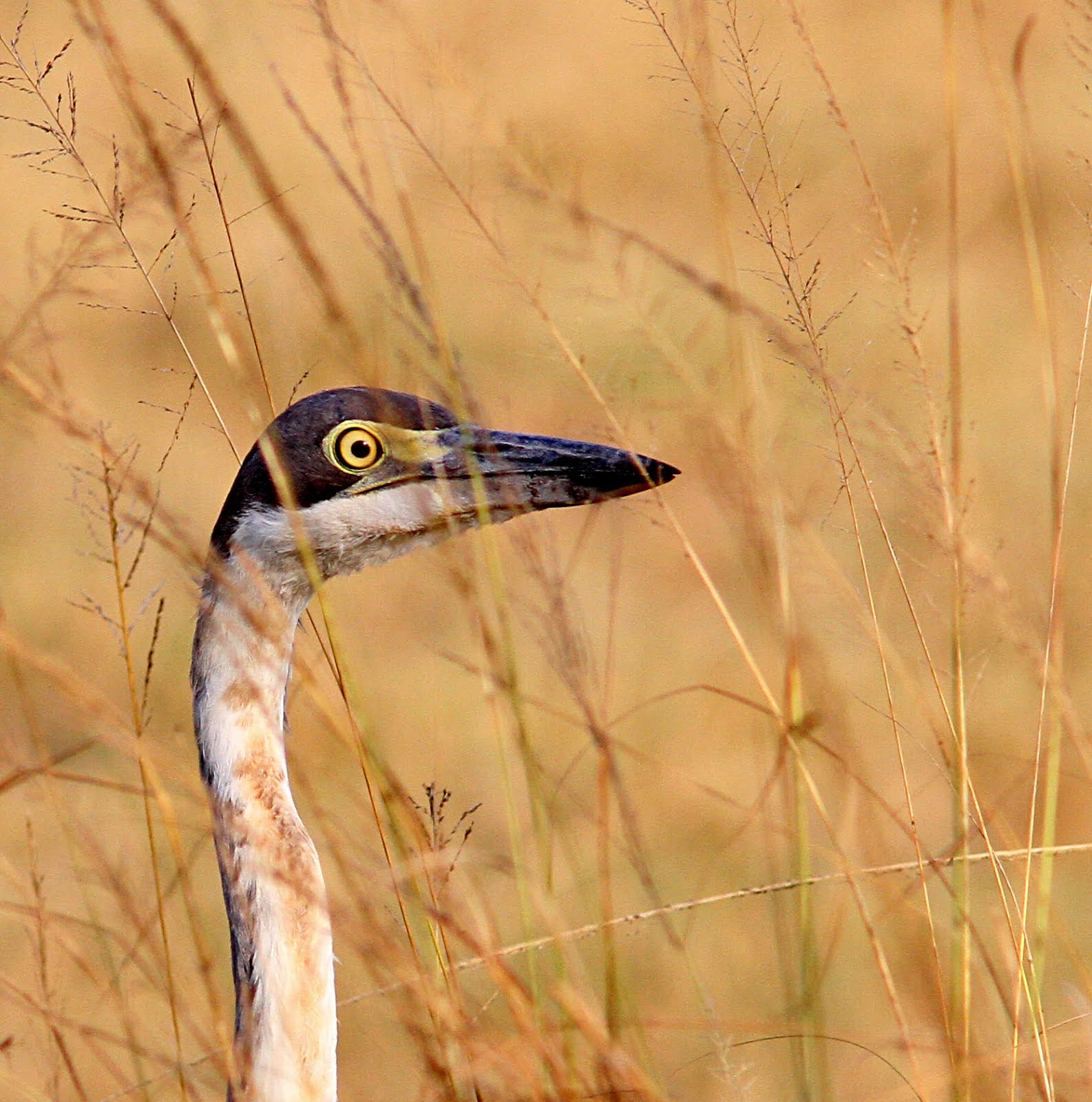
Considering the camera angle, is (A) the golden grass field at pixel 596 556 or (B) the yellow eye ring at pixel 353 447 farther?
(B) the yellow eye ring at pixel 353 447

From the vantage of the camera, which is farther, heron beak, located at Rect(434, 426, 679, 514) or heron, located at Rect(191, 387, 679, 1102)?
heron beak, located at Rect(434, 426, 679, 514)

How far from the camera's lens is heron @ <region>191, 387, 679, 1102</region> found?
7.04 ft

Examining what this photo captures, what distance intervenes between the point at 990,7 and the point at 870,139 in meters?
1.22

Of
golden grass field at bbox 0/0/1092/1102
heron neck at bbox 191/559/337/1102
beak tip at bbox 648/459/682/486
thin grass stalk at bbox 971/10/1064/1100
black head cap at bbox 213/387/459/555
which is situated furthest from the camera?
black head cap at bbox 213/387/459/555

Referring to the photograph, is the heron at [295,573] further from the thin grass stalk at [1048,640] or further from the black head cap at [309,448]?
the thin grass stalk at [1048,640]

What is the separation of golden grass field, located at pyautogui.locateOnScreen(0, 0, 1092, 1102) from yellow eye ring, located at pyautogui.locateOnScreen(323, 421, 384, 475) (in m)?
0.13

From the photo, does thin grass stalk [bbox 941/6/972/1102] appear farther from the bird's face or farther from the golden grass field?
the bird's face

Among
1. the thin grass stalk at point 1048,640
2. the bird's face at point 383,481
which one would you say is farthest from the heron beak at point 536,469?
the thin grass stalk at point 1048,640

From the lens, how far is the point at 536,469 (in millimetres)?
2381

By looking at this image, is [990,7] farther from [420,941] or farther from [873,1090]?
[420,941]

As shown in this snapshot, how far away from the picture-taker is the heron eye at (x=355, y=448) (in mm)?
2373

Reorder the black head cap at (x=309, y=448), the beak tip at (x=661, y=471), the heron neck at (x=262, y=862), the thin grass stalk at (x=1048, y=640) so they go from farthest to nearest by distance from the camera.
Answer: the black head cap at (x=309, y=448)
the beak tip at (x=661, y=471)
the heron neck at (x=262, y=862)
the thin grass stalk at (x=1048, y=640)

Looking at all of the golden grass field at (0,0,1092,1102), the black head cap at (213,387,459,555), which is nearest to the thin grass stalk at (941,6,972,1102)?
the golden grass field at (0,0,1092,1102)

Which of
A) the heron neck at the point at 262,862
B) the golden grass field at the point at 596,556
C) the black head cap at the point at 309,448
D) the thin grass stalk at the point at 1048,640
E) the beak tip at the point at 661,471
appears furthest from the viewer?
the black head cap at the point at 309,448
